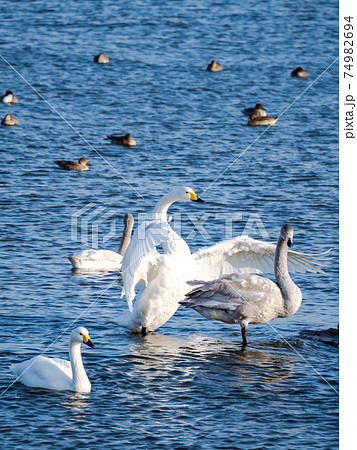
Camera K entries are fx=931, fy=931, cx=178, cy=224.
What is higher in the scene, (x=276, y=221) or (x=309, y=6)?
(x=309, y=6)

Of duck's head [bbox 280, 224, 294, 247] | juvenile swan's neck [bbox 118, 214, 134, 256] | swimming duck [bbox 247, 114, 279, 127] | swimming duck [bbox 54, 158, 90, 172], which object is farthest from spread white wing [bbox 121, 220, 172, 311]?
swimming duck [bbox 247, 114, 279, 127]

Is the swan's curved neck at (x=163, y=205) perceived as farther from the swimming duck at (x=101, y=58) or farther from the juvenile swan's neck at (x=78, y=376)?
the swimming duck at (x=101, y=58)

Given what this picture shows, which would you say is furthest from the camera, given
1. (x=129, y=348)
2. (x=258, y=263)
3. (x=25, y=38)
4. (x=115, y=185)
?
(x=25, y=38)

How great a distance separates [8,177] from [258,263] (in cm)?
948

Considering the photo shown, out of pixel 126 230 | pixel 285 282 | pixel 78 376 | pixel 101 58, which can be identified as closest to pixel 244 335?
pixel 285 282

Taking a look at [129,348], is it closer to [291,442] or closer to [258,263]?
[258,263]

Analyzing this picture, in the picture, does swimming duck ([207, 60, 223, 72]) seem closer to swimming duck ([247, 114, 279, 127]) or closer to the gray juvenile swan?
swimming duck ([247, 114, 279, 127])

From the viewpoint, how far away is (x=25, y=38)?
3703 centimetres

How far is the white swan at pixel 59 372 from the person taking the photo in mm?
12359

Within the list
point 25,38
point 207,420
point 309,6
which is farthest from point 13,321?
point 309,6

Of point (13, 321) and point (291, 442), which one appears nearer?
point (291, 442)

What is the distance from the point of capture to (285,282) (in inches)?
574

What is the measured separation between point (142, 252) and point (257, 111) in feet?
50.8

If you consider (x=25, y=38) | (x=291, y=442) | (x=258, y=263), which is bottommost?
(x=291, y=442)
